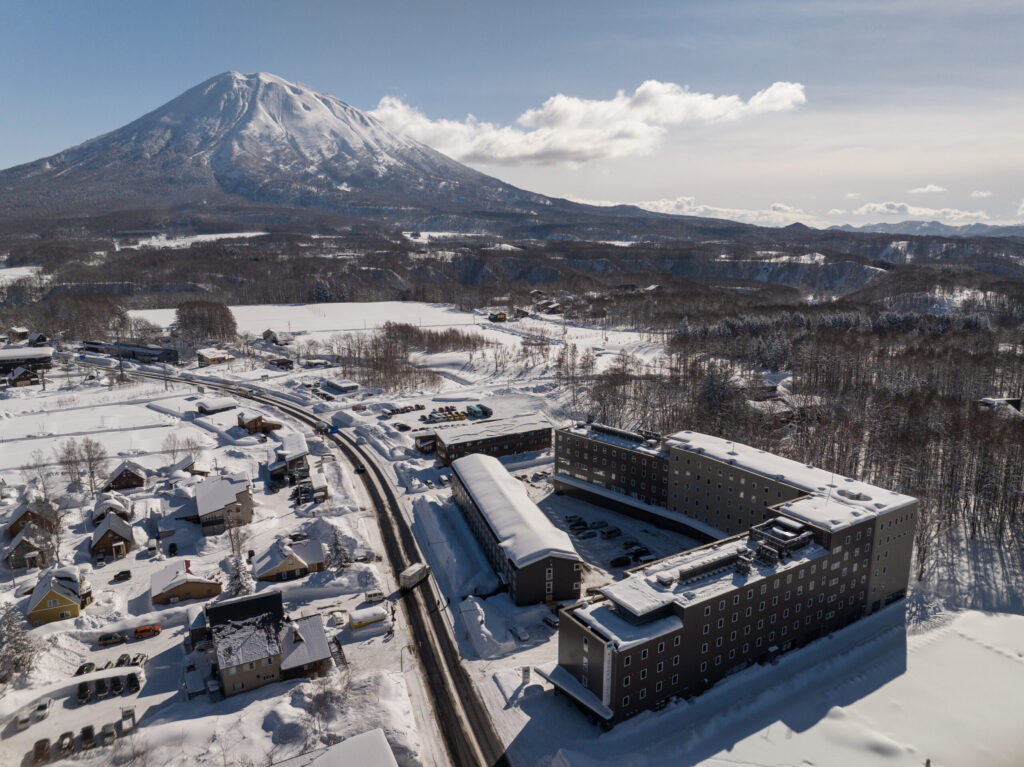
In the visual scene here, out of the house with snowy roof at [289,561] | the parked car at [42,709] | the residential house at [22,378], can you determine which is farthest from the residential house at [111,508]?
the residential house at [22,378]

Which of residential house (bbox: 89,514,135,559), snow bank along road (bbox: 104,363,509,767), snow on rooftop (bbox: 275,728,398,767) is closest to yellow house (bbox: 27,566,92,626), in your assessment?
residential house (bbox: 89,514,135,559)

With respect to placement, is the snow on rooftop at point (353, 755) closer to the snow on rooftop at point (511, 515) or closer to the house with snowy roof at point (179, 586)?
the snow on rooftop at point (511, 515)

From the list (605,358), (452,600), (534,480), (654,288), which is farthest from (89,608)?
(654,288)

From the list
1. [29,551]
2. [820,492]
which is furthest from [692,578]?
[29,551]

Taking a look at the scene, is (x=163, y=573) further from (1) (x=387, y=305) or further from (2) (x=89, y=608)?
(1) (x=387, y=305)

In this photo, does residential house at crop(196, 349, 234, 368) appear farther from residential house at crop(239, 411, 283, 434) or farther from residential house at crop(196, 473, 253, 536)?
residential house at crop(196, 473, 253, 536)

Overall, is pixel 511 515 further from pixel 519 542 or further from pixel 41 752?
pixel 41 752
